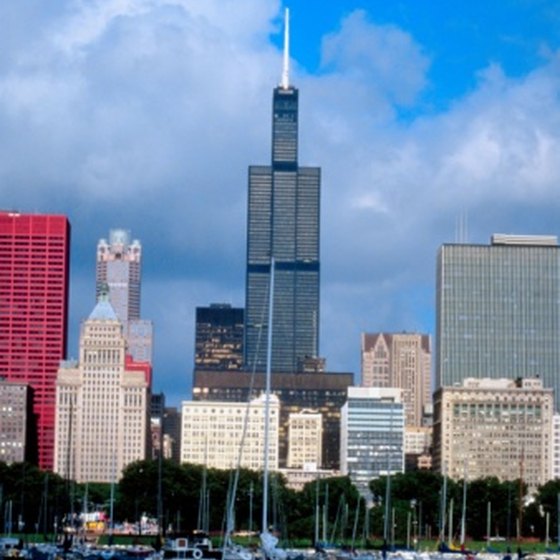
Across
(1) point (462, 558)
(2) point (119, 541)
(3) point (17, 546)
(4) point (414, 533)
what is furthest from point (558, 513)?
(3) point (17, 546)

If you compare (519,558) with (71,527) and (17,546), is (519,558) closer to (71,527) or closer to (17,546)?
(17,546)

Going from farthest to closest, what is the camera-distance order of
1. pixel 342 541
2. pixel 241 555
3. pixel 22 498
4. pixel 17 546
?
pixel 22 498
pixel 342 541
pixel 17 546
pixel 241 555

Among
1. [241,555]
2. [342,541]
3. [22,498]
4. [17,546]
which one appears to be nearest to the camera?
[241,555]

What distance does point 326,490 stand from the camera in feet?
650

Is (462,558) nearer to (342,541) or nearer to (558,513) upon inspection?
(342,541)

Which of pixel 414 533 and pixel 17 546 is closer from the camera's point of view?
pixel 17 546

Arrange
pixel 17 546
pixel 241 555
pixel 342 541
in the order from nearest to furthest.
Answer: pixel 241 555
pixel 17 546
pixel 342 541

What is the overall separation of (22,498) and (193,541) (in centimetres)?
9093

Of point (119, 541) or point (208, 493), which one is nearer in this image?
point (119, 541)

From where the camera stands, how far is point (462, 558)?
402ft

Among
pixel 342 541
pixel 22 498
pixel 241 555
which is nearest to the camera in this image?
pixel 241 555

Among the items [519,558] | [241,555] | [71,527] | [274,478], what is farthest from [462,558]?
[274,478]

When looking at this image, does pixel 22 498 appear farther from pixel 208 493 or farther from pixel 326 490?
pixel 326 490

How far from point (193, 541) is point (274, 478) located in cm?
9609
